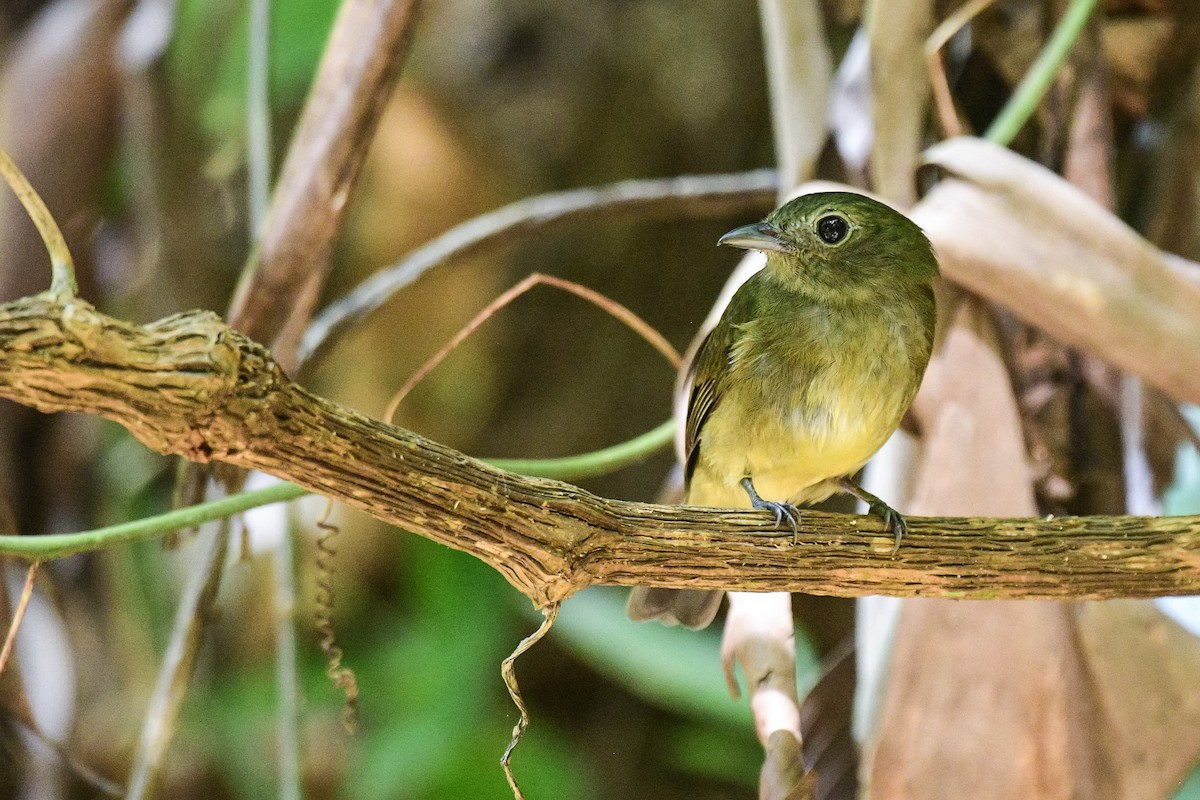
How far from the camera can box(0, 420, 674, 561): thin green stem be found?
64.1 inches

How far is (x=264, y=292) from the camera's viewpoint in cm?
239

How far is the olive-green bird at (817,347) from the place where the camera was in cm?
225

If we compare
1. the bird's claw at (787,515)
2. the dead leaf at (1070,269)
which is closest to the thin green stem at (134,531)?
the bird's claw at (787,515)

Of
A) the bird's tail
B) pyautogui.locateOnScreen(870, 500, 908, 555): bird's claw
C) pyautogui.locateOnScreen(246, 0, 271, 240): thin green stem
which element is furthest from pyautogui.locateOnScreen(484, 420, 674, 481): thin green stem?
pyautogui.locateOnScreen(246, 0, 271, 240): thin green stem

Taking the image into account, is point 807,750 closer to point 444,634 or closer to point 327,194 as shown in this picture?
point 327,194

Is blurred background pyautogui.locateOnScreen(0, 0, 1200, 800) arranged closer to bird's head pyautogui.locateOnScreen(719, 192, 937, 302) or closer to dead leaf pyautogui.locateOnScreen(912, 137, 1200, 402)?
dead leaf pyautogui.locateOnScreen(912, 137, 1200, 402)

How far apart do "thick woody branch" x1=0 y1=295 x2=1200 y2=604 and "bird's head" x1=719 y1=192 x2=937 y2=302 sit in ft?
1.89

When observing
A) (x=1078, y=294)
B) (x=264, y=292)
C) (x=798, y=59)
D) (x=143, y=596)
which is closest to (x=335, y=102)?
(x=264, y=292)

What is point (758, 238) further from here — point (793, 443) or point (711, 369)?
point (793, 443)

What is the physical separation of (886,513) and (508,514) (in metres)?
0.81

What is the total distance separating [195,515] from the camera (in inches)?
73.1

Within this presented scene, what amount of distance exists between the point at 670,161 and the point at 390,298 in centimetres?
316

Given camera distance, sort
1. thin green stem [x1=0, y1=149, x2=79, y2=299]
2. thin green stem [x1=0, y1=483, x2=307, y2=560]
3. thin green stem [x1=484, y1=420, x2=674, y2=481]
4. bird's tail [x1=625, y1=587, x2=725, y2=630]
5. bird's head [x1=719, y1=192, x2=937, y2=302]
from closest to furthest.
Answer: thin green stem [x1=0, y1=149, x2=79, y2=299] < thin green stem [x1=0, y1=483, x2=307, y2=560] < thin green stem [x1=484, y1=420, x2=674, y2=481] < bird's head [x1=719, y1=192, x2=937, y2=302] < bird's tail [x1=625, y1=587, x2=725, y2=630]

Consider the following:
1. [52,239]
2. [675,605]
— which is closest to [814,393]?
[675,605]
